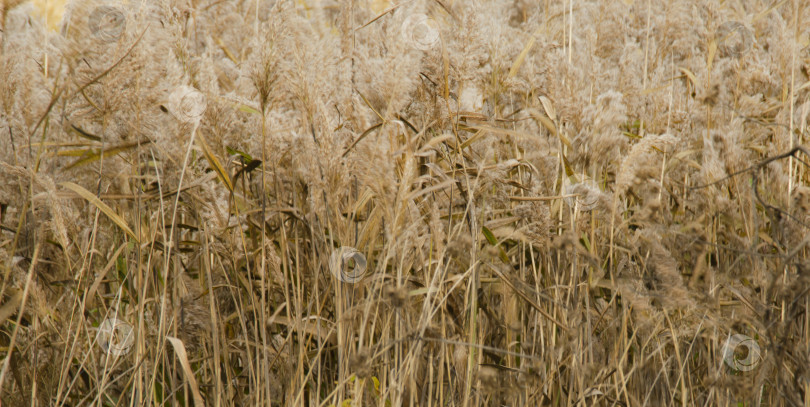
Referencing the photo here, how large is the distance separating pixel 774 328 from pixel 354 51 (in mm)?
1071

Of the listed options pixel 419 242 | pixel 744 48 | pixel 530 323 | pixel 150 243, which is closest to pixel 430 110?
pixel 419 242

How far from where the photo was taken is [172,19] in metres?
1.24

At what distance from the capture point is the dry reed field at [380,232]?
→ 3.68ft

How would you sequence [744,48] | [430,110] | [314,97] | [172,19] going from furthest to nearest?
[744,48] → [430,110] → [172,19] → [314,97]

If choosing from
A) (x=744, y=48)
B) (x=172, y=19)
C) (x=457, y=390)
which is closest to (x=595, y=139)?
(x=457, y=390)

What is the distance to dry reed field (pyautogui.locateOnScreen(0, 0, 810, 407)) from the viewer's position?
3.68ft

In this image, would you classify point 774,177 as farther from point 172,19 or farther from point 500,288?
point 172,19

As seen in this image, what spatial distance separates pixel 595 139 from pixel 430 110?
15.3 inches

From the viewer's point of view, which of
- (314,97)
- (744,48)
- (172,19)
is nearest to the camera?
(314,97)

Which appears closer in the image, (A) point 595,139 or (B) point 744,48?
(A) point 595,139

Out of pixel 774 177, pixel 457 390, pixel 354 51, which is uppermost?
pixel 354 51

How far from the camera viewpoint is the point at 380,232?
1.41m

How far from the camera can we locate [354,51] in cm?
146

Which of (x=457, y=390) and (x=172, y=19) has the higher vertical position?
(x=172, y=19)
